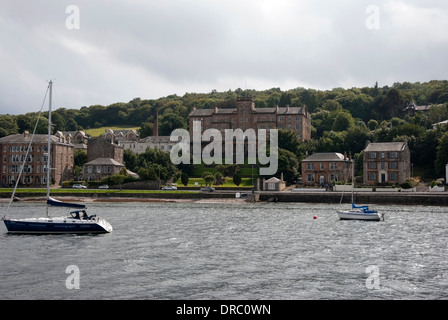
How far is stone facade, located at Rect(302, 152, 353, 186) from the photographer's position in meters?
99.8

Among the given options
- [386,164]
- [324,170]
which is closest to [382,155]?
[386,164]

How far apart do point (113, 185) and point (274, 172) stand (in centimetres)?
3221

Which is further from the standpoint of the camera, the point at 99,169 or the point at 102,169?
the point at 99,169

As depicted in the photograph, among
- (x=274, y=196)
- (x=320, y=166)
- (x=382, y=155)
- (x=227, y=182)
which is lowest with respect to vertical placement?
(x=274, y=196)

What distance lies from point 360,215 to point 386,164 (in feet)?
135

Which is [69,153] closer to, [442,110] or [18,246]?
[18,246]

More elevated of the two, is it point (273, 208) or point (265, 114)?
point (265, 114)

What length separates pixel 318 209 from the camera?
71562mm

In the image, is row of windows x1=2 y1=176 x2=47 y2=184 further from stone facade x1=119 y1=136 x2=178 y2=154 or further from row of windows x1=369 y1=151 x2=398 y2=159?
row of windows x1=369 y1=151 x2=398 y2=159

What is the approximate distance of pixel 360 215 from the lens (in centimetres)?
5766

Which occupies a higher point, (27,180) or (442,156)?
(442,156)

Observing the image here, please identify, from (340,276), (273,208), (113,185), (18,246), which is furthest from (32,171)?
(340,276)

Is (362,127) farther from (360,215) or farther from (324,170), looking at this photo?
(360,215)
